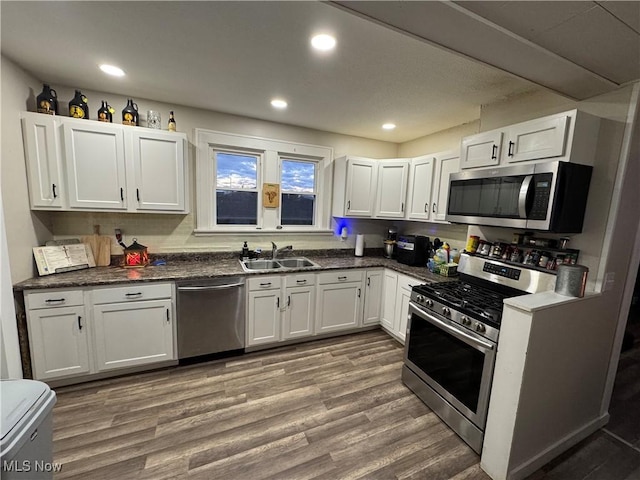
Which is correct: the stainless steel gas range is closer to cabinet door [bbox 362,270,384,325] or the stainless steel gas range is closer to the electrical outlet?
the electrical outlet

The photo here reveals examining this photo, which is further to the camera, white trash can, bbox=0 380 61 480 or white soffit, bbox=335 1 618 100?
white soffit, bbox=335 1 618 100

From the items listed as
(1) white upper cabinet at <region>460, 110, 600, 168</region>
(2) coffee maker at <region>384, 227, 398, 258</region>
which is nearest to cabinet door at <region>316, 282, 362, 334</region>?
(2) coffee maker at <region>384, 227, 398, 258</region>

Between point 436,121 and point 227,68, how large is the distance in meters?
2.23

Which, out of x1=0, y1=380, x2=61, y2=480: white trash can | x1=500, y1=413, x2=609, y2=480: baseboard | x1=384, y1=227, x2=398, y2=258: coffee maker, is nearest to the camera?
x1=0, y1=380, x2=61, y2=480: white trash can

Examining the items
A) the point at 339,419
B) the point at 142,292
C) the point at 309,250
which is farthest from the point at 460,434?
the point at 142,292

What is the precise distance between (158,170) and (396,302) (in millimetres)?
2851

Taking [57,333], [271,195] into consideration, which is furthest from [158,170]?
[57,333]

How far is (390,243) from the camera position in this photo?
3.64 meters

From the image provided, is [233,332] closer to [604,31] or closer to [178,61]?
[178,61]

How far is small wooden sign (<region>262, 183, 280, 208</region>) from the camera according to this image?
327cm

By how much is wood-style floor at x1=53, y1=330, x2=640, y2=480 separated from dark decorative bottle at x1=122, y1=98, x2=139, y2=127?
7.66 ft

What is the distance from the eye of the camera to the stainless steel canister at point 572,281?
1581 mm

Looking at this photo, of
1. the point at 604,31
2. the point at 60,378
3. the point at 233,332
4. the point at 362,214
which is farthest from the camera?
the point at 362,214

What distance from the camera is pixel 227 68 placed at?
6.50ft
